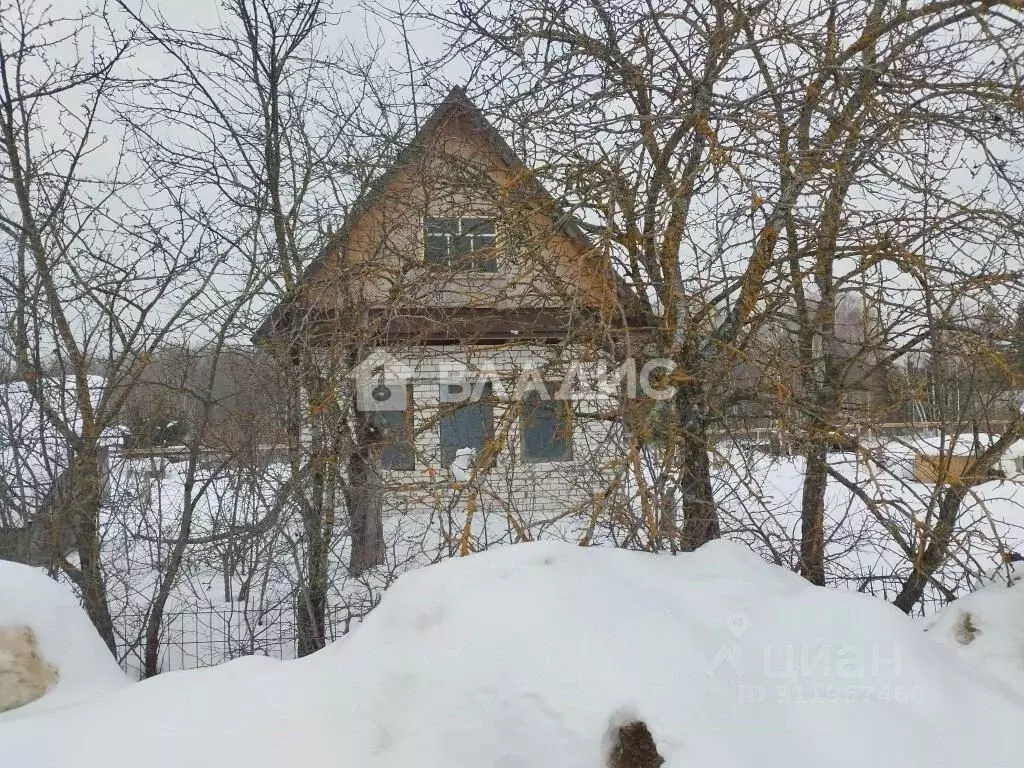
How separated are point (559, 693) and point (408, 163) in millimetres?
4074

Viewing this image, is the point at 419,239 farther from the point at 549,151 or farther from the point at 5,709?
the point at 5,709

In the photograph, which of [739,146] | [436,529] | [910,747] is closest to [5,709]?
[436,529]

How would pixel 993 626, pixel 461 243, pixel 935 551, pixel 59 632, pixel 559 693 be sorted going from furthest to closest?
pixel 461 243
pixel 935 551
pixel 993 626
pixel 59 632
pixel 559 693

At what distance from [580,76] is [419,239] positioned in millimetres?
1632

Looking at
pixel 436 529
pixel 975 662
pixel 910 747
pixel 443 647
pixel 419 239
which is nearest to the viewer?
pixel 910 747

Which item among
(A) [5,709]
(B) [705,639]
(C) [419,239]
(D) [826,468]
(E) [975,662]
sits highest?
(C) [419,239]

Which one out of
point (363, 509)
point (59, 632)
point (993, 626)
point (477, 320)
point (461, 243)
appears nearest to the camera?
point (59, 632)

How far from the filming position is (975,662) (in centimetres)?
352

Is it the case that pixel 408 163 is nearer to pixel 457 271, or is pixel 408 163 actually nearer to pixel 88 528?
pixel 457 271

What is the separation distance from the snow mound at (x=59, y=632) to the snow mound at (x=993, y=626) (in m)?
3.91

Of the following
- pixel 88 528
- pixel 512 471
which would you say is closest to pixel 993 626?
pixel 512 471

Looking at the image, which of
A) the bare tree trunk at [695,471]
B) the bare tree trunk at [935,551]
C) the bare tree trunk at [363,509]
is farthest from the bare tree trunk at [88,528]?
the bare tree trunk at [935,551]

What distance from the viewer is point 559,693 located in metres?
2.28

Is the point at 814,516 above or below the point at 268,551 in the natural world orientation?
above
